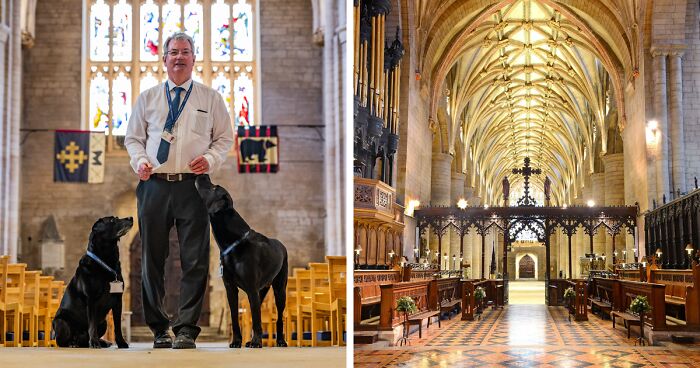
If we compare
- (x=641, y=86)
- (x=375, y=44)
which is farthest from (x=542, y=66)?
(x=375, y=44)

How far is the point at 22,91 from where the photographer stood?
479 inches

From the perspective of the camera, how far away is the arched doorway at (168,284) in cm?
1238

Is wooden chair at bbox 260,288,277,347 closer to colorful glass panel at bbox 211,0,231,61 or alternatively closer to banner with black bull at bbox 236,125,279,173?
banner with black bull at bbox 236,125,279,173

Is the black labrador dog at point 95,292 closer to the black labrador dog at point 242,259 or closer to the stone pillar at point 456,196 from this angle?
the black labrador dog at point 242,259

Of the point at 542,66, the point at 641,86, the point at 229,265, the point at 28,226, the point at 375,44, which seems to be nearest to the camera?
the point at 229,265

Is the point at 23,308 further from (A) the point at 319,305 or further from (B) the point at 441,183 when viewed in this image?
(B) the point at 441,183

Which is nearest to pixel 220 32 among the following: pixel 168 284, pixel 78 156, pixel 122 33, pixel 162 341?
pixel 122 33

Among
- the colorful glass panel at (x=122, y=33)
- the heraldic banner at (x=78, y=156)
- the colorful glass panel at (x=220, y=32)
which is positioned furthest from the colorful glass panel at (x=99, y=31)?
the colorful glass panel at (x=220, y=32)

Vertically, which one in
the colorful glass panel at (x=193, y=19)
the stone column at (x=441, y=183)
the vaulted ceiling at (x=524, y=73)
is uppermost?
the vaulted ceiling at (x=524, y=73)

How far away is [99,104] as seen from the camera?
1286 cm

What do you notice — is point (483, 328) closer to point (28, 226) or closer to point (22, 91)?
point (28, 226)

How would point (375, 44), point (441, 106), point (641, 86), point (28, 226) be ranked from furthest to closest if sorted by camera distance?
point (441, 106) < point (641, 86) < point (375, 44) < point (28, 226)

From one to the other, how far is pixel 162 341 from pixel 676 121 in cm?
1865

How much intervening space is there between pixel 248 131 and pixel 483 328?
5277 mm
